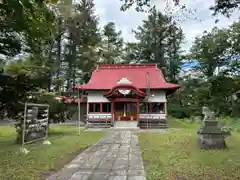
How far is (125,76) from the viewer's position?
22.6 m

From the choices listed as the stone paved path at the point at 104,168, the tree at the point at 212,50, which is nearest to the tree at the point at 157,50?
the tree at the point at 212,50

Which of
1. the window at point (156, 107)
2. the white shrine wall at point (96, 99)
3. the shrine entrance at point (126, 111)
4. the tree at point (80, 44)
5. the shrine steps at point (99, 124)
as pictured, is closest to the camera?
the shrine steps at point (99, 124)

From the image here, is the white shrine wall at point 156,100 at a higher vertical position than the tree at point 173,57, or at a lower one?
lower

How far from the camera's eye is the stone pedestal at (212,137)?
858 centimetres

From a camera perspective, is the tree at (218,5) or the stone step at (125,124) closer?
the tree at (218,5)

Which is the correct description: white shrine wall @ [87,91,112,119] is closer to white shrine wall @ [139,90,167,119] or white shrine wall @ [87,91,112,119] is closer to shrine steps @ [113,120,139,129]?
shrine steps @ [113,120,139,129]

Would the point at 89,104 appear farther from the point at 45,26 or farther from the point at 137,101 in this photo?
the point at 45,26

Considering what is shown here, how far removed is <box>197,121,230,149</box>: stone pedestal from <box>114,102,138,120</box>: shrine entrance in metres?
11.0

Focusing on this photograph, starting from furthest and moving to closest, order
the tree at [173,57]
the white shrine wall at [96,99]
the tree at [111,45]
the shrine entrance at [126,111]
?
the tree at [173,57] → the tree at [111,45] → the white shrine wall at [96,99] → the shrine entrance at [126,111]

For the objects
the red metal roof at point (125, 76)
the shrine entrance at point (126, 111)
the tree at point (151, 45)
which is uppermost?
the tree at point (151, 45)

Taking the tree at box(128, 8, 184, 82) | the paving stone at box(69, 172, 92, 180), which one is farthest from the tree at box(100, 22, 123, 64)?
the paving stone at box(69, 172, 92, 180)

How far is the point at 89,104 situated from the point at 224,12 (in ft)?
55.8

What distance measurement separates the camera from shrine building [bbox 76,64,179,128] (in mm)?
19484

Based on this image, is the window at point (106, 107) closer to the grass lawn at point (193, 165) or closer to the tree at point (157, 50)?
the grass lawn at point (193, 165)
